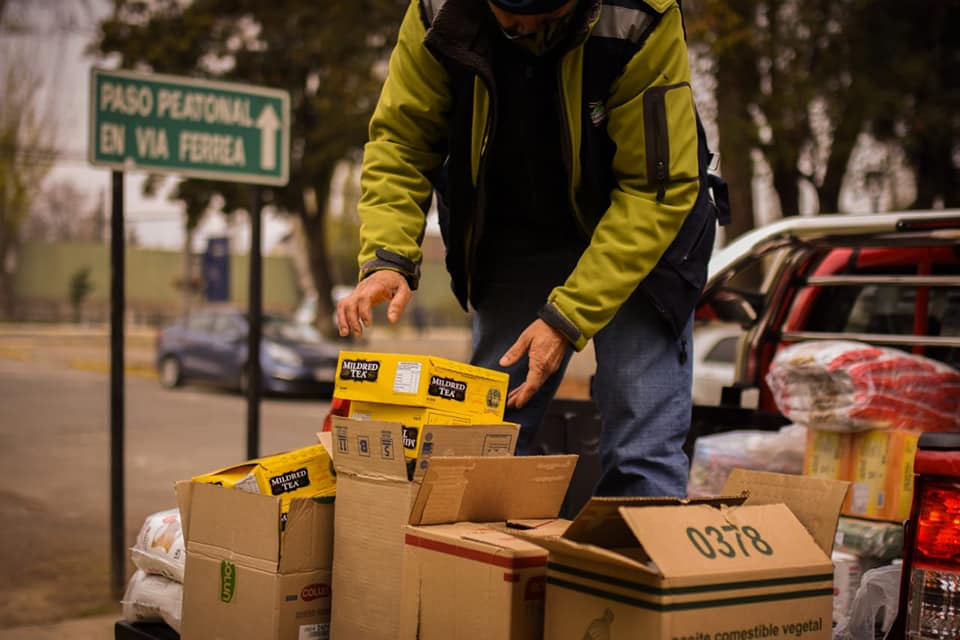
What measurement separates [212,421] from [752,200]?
6228mm

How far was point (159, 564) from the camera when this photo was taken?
311 cm

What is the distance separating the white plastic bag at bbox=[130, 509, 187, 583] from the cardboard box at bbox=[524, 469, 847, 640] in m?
1.33

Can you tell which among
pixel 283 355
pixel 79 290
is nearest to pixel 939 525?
pixel 283 355

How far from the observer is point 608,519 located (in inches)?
81.1

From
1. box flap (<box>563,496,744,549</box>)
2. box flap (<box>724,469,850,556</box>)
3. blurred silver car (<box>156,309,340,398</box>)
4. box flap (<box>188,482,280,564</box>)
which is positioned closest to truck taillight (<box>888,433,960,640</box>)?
box flap (<box>724,469,850,556</box>)

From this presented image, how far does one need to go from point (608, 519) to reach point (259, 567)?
2.95 ft

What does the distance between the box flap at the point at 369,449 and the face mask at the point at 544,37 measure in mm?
838

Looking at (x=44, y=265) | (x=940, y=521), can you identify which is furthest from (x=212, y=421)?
(x=44, y=265)

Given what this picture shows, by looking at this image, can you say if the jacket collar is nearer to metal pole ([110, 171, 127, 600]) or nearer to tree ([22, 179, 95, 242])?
metal pole ([110, 171, 127, 600])

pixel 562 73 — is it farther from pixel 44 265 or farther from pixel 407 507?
pixel 44 265

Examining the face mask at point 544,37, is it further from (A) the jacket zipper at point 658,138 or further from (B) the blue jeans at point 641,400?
(B) the blue jeans at point 641,400

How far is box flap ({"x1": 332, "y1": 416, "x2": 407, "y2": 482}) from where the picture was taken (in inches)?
92.4

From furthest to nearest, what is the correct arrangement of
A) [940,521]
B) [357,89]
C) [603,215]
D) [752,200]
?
[357,89]
[752,200]
[603,215]
[940,521]

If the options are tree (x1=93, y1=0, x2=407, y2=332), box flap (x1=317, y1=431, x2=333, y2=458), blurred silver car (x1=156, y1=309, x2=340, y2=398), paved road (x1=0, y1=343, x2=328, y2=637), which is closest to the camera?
box flap (x1=317, y1=431, x2=333, y2=458)
